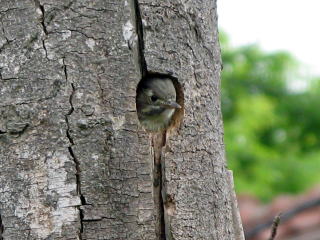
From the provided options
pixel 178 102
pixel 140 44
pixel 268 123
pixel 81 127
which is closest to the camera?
pixel 81 127

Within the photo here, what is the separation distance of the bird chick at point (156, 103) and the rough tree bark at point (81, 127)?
122 millimetres

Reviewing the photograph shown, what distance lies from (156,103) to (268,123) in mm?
9969

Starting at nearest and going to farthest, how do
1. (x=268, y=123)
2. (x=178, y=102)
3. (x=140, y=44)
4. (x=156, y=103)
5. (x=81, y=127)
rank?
(x=81, y=127) < (x=140, y=44) < (x=156, y=103) < (x=178, y=102) < (x=268, y=123)

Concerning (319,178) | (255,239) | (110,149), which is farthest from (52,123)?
(319,178)

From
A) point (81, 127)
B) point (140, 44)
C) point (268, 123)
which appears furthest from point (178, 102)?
point (268, 123)

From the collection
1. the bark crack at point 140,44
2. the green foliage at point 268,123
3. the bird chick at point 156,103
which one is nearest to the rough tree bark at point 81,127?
the bark crack at point 140,44

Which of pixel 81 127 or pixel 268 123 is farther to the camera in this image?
pixel 268 123

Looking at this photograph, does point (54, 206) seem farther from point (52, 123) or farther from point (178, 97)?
point (178, 97)

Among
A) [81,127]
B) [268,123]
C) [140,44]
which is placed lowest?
[268,123]

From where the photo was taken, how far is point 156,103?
4469 mm

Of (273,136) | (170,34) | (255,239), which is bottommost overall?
(255,239)

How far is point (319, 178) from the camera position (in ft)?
40.6

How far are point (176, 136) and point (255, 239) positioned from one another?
571 cm

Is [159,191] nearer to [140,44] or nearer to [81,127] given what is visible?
[81,127]
